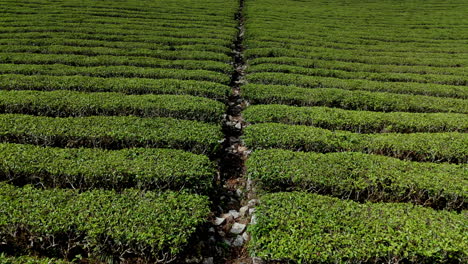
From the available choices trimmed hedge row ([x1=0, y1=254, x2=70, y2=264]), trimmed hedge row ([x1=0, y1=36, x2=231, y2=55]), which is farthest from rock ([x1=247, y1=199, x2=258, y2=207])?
trimmed hedge row ([x1=0, y1=36, x2=231, y2=55])

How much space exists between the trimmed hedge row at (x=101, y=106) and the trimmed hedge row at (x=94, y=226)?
4.90 metres

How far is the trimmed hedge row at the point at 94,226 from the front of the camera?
5672 millimetres

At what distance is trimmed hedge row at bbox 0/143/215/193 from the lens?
284 inches

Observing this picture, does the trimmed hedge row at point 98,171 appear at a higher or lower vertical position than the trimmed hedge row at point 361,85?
lower

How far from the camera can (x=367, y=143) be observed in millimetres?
9461

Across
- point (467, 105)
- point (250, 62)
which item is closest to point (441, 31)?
point (467, 105)

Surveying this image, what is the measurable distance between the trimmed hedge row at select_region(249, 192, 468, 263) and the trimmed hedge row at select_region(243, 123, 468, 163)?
2.71m

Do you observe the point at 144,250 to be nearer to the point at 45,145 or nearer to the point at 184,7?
the point at 45,145

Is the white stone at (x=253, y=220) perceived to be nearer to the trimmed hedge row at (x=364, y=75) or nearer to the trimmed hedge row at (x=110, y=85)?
the trimmed hedge row at (x=110, y=85)

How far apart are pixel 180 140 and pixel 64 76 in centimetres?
830

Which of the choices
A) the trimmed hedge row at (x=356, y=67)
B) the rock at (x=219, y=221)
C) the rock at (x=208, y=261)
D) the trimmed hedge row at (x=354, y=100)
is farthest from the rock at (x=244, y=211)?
the trimmed hedge row at (x=356, y=67)

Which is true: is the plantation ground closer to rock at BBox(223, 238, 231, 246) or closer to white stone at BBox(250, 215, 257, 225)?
rock at BBox(223, 238, 231, 246)

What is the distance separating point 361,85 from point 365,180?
8.25 meters

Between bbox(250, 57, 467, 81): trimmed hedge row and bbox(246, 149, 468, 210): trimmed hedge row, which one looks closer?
bbox(246, 149, 468, 210): trimmed hedge row
